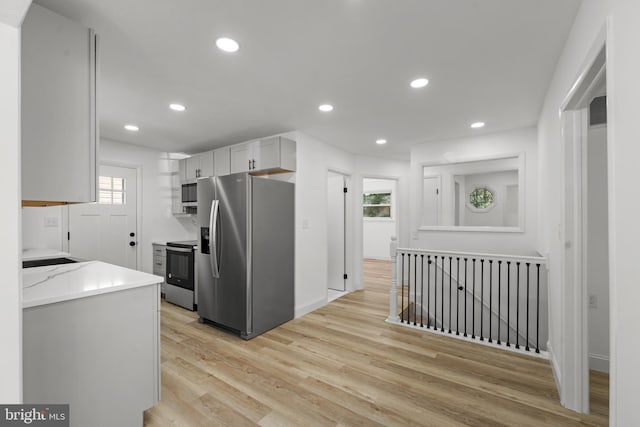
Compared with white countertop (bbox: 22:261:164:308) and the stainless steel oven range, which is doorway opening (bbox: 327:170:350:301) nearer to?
the stainless steel oven range

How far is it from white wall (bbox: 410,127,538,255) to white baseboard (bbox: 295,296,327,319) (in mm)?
1601

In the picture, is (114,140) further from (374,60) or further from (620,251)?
(620,251)

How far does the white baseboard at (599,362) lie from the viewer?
2373mm

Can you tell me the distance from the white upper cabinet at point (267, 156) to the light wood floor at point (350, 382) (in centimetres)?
192

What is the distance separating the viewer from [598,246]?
2.48 m

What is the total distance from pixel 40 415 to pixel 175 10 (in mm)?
1964

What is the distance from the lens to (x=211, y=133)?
12.3ft

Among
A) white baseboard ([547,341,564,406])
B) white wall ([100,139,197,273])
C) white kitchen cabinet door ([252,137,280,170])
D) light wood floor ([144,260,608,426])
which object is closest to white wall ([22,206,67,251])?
white wall ([100,139,197,273])

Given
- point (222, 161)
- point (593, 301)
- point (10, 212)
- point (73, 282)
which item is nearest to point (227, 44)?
point (10, 212)

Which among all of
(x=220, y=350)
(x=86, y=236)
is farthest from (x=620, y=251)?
(x=86, y=236)

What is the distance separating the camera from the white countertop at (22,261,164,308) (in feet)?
4.46

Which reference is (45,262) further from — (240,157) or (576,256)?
(576,256)

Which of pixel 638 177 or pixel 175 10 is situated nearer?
pixel 638 177

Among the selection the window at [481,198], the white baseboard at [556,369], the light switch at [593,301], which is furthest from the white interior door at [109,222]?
the light switch at [593,301]
